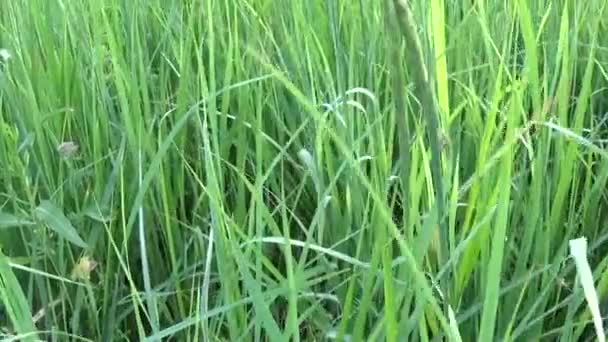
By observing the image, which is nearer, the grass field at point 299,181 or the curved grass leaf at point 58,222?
the grass field at point 299,181

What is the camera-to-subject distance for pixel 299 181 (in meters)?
0.82

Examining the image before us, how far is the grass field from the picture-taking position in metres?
0.58

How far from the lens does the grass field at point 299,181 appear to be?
23.0 inches

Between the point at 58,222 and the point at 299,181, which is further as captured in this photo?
the point at 299,181

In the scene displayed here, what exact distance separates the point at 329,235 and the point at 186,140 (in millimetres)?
212

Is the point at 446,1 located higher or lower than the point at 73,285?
higher

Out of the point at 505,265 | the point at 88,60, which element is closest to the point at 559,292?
the point at 505,265

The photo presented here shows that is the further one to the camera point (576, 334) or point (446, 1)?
point (446, 1)

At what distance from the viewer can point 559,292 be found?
25.5 inches

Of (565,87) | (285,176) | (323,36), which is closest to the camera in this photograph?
(565,87)

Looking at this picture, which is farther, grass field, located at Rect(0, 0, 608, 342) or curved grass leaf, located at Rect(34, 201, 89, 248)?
curved grass leaf, located at Rect(34, 201, 89, 248)

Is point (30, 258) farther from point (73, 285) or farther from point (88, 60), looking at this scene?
point (88, 60)

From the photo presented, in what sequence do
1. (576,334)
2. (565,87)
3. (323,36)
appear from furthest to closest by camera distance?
(323,36), (565,87), (576,334)

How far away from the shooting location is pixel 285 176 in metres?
0.82
